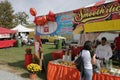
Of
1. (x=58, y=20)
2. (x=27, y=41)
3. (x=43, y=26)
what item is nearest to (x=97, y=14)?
(x=58, y=20)

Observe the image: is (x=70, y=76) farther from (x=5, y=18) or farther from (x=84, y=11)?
(x=5, y=18)

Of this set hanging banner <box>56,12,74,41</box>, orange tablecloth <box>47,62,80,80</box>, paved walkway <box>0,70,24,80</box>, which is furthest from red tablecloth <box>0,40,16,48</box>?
orange tablecloth <box>47,62,80,80</box>

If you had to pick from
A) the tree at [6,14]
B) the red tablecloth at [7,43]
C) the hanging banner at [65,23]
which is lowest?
the red tablecloth at [7,43]

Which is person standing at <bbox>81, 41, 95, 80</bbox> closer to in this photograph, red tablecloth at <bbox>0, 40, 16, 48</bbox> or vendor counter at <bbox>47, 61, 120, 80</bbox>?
vendor counter at <bbox>47, 61, 120, 80</bbox>

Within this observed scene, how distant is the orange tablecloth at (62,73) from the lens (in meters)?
6.77

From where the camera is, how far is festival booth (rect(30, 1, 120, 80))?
19.5 feet

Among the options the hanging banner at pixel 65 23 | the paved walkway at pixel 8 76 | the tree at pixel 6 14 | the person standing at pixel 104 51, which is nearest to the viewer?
the person standing at pixel 104 51

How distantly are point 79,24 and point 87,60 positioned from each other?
73.3 inches

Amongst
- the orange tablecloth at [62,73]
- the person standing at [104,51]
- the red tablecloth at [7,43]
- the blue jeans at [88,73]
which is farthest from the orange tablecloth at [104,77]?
the red tablecloth at [7,43]

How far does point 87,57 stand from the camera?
220 inches

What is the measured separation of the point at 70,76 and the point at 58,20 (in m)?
2.43

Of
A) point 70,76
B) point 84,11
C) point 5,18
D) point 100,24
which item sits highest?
point 5,18

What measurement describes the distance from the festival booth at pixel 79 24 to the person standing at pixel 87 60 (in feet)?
1.74

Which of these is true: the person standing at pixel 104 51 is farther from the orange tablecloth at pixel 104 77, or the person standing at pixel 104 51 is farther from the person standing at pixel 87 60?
the person standing at pixel 87 60
